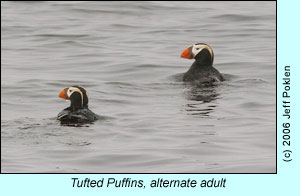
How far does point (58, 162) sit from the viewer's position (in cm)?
1407

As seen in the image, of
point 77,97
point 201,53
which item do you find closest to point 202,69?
point 201,53

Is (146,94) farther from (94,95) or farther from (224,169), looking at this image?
(224,169)

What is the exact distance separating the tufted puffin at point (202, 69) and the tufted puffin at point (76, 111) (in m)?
4.06

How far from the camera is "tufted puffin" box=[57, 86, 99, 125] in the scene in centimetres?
1586

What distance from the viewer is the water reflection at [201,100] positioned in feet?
57.8

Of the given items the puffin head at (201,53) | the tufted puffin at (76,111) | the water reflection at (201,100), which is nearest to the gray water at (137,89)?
the water reflection at (201,100)

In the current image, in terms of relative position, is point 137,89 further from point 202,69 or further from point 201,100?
point 201,100

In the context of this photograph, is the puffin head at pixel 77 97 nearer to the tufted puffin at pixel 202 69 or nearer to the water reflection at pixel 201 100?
the water reflection at pixel 201 100

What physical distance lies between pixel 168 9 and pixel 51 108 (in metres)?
16.8

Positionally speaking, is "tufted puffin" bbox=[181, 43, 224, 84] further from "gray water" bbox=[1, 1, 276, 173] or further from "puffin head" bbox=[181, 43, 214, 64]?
"gray water" bbox=[1, 1, 276, 173]

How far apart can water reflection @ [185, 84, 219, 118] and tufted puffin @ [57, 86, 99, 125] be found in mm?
2084

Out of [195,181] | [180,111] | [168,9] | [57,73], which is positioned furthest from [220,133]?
[168,9]

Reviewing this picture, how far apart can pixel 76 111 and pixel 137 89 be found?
4.33 m

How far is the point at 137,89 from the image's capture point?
66.3ft
